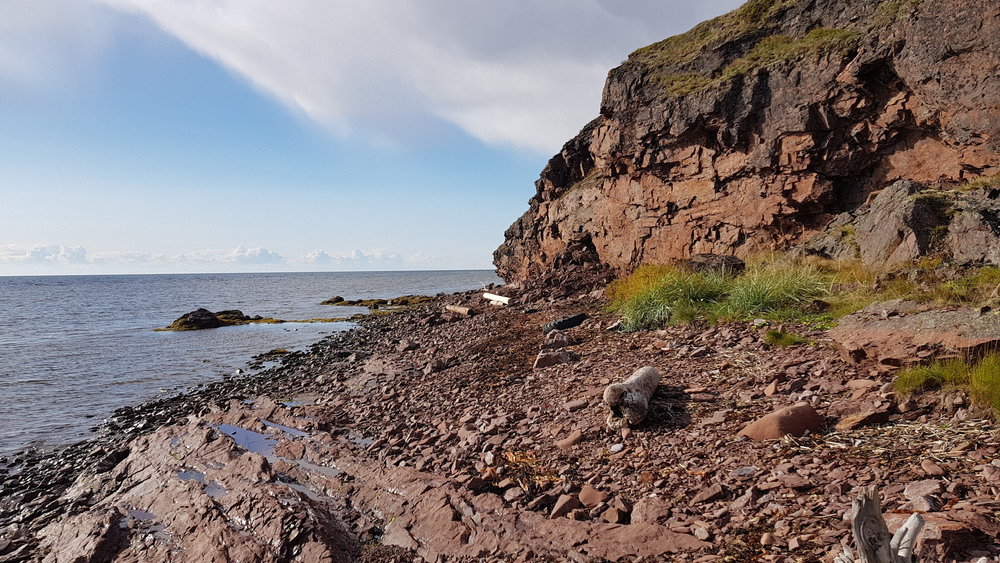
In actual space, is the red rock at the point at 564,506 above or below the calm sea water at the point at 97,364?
above

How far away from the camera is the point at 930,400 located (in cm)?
471

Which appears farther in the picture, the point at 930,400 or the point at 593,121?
the point at 593,121

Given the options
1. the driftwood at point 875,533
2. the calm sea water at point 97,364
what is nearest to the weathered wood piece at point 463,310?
the calm sea water at point 97,364

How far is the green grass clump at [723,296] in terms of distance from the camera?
9.43 m

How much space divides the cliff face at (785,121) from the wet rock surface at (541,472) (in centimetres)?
864

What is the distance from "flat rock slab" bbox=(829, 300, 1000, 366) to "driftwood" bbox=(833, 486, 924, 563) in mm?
3464

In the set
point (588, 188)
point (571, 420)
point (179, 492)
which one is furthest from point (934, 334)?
point (588, 188)

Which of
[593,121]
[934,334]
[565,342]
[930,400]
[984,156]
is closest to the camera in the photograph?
[930,400]

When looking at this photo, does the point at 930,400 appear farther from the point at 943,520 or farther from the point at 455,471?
the point at 455,471

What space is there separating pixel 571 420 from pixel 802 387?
2704mm

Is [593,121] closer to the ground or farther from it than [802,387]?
farther from it

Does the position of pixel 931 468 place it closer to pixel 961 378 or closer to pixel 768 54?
pixel 961 378

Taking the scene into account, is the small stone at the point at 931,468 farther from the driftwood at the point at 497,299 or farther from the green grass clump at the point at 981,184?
the driftwood at the point at 497,299

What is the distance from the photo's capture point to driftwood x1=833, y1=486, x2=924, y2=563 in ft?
8.11
